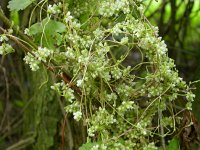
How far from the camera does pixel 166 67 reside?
1103mm

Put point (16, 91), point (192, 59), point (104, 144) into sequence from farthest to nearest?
point (192, 59), point (16, 91), point (104, 144)

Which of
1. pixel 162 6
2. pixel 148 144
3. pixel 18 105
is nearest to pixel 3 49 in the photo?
pixel 148 144

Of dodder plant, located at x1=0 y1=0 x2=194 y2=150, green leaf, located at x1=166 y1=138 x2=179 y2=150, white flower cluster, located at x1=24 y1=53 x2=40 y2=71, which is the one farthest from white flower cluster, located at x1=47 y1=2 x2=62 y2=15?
green leaf, located at x1=166 y1=138 x2=179 y2=150

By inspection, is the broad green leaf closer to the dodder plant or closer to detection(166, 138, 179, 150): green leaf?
the dodder plant

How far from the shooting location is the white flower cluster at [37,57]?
1.06 m

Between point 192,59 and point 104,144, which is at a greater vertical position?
point 192,59

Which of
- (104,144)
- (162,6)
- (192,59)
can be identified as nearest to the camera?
(104,144)

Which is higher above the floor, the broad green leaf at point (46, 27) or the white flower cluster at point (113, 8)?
the broad green leaf at point (46, 27)

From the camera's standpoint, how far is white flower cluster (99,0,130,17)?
1.10 m

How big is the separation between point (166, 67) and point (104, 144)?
210 millimetres

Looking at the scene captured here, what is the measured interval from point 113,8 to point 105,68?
131 millimetres

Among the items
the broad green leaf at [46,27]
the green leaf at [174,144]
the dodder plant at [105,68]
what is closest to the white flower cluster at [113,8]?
the dodder plant at [105,68]

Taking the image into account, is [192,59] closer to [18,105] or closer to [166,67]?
[18,105]

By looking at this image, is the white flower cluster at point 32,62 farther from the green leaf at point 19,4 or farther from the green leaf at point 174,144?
the green leaf at point 174,144
